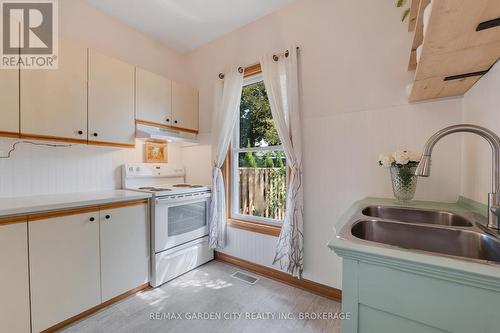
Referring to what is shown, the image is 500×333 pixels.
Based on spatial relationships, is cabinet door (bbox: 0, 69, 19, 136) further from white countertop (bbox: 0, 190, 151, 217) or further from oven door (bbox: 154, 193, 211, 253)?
oven door (bbox: 154, 193, 211, 253)

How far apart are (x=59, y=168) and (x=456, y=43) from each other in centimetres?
280

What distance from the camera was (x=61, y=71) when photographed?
1.69 m

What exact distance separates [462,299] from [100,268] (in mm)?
2113

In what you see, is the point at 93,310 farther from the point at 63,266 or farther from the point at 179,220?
the point at 179,220

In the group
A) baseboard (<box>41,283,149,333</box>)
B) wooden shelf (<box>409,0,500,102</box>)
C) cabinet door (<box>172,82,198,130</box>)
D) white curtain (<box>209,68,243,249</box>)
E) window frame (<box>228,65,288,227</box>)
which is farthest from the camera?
cabinet door (<box>172,82,198,130</box>)

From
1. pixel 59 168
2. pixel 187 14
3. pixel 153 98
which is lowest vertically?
pixel 59 168

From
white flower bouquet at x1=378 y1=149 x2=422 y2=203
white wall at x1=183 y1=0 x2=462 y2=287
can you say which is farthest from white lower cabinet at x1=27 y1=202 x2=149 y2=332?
white flower bouquet at x1=378 y1=149 x2=422 y2=203

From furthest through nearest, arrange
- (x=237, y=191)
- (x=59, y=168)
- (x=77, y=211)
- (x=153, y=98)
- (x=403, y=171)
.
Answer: (x=237, y=191), (x=153, y=98), (x=59, y=168), (x=77, y=211), (x=403, y=171)

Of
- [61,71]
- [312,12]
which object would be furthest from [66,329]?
[312,12]

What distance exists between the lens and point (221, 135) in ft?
8.17

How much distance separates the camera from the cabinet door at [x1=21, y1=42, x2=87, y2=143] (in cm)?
155

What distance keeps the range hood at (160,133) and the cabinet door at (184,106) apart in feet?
0.44

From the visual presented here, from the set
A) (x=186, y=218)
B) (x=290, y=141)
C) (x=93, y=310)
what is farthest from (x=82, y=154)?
(x=290, y=141)

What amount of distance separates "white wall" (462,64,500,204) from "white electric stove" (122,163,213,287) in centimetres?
224
